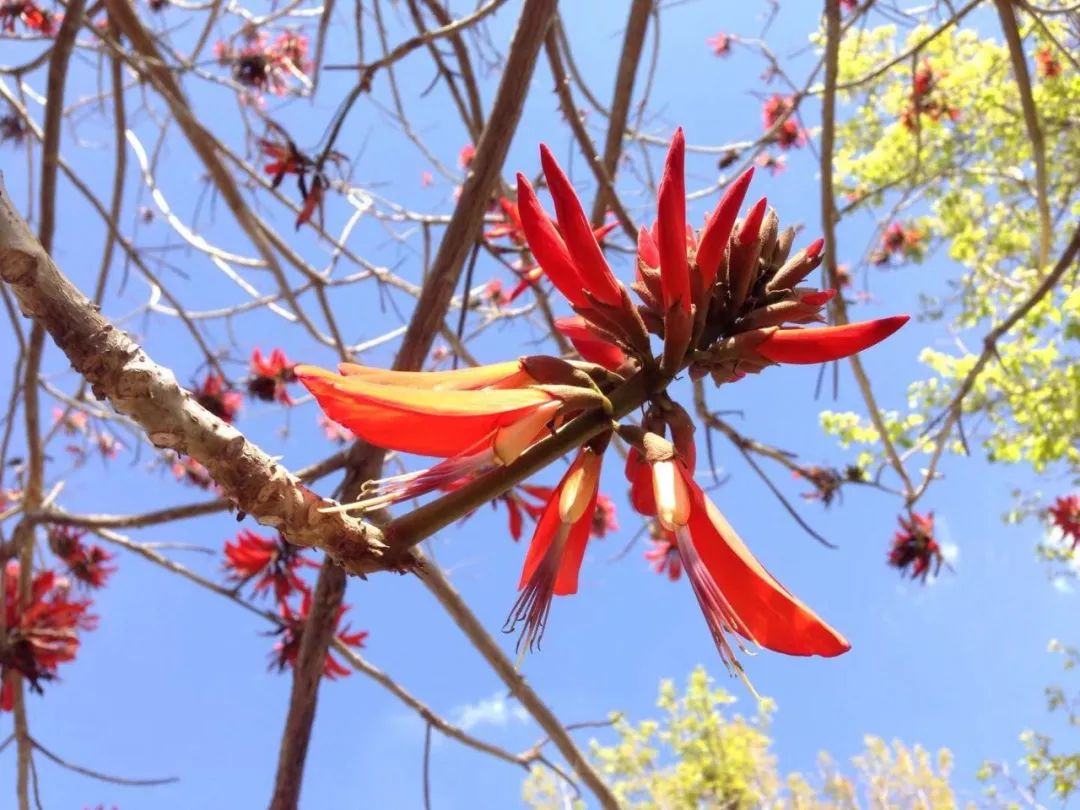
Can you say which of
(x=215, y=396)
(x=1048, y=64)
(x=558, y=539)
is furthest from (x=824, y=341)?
(x=1048, y=64)

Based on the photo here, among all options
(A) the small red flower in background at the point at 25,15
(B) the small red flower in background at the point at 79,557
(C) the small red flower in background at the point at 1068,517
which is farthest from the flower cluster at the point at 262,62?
(C) the small red flower in background at the point at 1068,517

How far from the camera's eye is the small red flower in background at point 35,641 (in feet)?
5.21

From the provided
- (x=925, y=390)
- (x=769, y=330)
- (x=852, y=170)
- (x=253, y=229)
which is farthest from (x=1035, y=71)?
(x=769, y=330)

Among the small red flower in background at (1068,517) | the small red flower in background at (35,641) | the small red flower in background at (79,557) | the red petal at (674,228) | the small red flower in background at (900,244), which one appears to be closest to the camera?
the red petal at (674,228)

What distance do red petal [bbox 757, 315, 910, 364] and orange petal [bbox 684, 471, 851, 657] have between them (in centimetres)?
12

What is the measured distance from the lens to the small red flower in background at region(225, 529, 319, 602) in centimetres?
166

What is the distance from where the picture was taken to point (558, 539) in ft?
1.80

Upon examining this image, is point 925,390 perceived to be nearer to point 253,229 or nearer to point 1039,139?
point 1039,139

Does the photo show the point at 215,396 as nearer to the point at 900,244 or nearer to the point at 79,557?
the point at 79,557

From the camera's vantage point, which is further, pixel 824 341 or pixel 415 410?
pixel 824 341

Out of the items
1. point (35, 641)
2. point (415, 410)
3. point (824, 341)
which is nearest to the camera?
point (415, 410)

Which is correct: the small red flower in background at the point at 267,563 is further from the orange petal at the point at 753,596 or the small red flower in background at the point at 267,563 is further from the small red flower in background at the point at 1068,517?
the small red flower in background at the point at 1068,517

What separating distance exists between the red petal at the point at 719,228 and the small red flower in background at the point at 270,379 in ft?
8.04

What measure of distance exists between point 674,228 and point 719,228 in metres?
0.03
